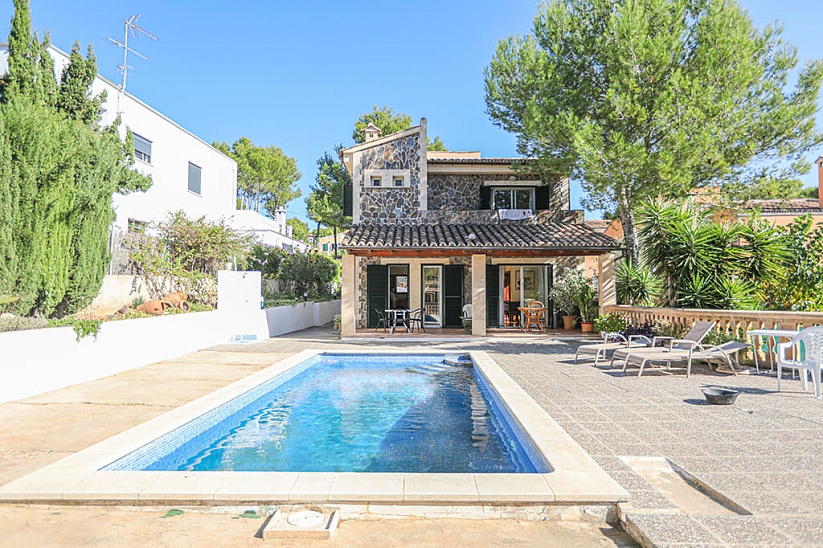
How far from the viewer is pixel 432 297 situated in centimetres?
1903

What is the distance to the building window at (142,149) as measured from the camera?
716 inches

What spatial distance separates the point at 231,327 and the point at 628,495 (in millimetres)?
13131

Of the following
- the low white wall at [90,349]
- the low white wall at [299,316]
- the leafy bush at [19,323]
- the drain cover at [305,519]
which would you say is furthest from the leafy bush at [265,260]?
the drain cover at [305,519]

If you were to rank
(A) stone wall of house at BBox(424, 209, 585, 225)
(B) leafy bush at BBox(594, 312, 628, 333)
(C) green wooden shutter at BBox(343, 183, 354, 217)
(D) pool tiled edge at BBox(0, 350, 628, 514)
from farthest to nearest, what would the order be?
1. (C) green wooden shutter at BBox(343, 183, 354, 217)
2. (A) stone wall of house at BBox(424, 209, 585, 225)
3. (B) leafy bush at BBox(594, 312, 628, 333)
4. (D) pool tiled edge at BBox(0, 350, 628, 514)

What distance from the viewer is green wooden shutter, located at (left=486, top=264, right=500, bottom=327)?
61.0ft

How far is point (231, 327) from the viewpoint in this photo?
14.8 meters

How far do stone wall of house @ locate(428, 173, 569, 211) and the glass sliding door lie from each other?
252 cm

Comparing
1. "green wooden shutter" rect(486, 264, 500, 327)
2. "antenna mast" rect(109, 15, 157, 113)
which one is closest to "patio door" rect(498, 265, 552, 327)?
"green wooden shutter" rect(486, 264, 500, 327)

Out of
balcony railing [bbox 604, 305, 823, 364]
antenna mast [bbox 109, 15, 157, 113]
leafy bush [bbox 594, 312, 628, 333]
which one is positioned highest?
antenna mast [bbox 109, 15, 157, 113]

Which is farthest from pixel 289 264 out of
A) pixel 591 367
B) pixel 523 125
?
pixel 591 367

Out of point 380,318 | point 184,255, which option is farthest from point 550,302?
point 184,255

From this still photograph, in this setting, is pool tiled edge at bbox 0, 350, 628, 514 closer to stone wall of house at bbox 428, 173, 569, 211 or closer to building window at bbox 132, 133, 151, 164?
stone wall of house at bbox 428, 173, 569, 211

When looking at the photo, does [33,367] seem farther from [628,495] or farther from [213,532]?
[628,495]

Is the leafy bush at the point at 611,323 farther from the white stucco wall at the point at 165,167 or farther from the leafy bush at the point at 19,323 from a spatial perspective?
the white stucco wall at the point at 165,167
